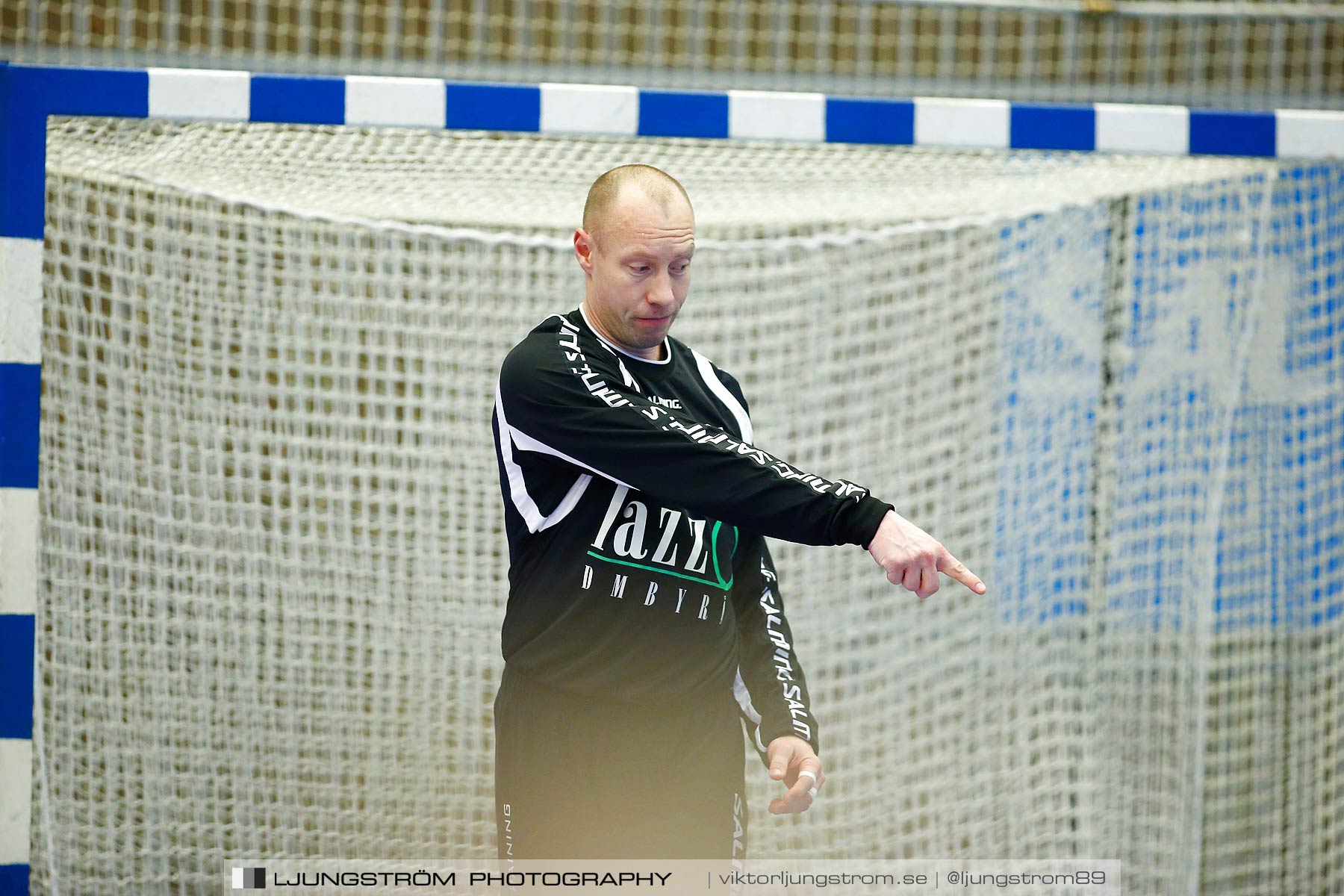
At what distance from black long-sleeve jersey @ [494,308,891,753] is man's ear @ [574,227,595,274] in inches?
3.0

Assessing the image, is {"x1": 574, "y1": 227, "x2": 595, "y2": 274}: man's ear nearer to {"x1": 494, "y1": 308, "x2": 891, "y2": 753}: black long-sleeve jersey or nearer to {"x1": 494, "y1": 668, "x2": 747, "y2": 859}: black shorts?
{"x1": 494, "y1": 308, "x2": 891, "y2": 753}: black long-sleeve jersey

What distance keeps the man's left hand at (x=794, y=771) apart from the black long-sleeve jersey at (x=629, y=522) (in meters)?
0.03

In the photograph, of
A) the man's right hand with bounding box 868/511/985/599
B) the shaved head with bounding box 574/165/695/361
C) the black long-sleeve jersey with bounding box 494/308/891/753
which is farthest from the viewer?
the shaved head with bounding box 574/165/695/361

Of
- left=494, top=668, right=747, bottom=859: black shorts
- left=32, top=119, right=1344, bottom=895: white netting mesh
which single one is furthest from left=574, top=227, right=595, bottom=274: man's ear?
left=32, top=119, right=1344, bottom=895: white netting mesh

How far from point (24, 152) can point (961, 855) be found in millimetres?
2753

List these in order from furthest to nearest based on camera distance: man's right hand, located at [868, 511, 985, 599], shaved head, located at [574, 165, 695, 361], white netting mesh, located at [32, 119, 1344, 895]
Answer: white netting mesh, located at [32, 119, 1344, 895], shaved head, located at [574, 165, 695, 361], man's right hand, located at [868, 511, 985, 599]

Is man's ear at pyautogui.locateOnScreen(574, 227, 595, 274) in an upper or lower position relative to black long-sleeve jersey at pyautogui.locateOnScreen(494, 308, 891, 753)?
upper

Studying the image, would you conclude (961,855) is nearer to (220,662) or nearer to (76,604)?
(220,662)

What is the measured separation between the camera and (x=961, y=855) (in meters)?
3.08

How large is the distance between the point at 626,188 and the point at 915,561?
0.70m

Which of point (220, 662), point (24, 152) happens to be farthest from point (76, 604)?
point (24, 152)

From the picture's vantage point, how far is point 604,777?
1717 millimetres

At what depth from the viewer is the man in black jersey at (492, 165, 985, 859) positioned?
1.68m

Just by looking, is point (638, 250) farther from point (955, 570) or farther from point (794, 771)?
point (794, 771)
